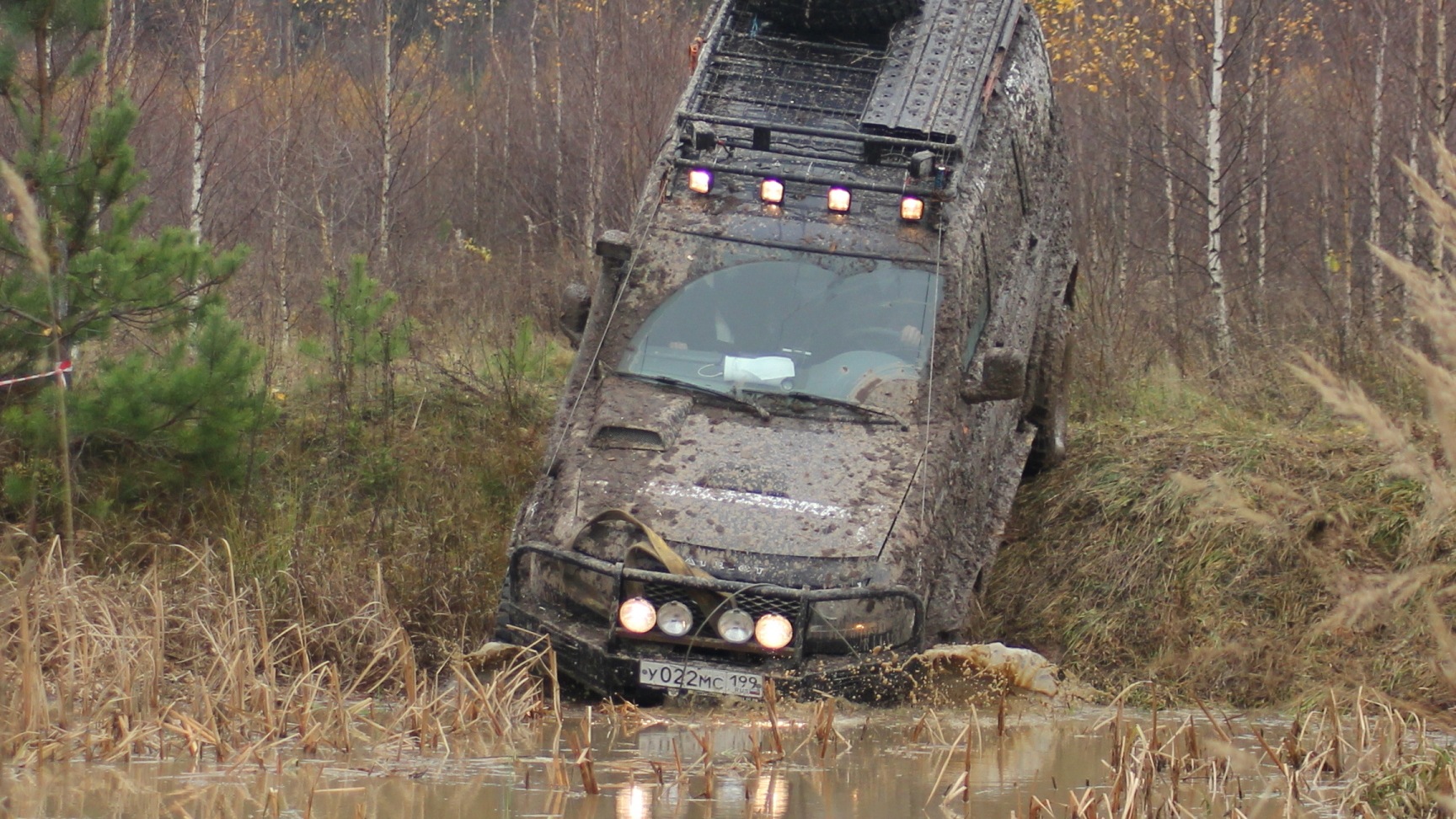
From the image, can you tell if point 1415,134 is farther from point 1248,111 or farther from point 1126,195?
point 1126,195

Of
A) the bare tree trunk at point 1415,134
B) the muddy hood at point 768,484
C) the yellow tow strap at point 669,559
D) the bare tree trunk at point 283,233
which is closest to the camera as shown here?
the yellow tow strap at point 669,559

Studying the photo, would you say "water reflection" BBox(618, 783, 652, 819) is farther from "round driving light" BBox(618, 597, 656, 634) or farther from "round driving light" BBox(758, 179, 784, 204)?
"round driving light" BBox(758, 179, 784, 204)

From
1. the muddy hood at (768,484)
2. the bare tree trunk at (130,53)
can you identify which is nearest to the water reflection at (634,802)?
the muddy hood at (768,484)

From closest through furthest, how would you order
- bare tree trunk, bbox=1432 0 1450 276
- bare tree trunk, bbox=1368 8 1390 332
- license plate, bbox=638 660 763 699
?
license plate, bbox=638 660 763 699, bare tree trunk, bbox=1432 0 1450 276, bare tree trunk, bbox=1368 8 1390 332

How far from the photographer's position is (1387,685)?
7012mm

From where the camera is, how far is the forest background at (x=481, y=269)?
26.8 feet

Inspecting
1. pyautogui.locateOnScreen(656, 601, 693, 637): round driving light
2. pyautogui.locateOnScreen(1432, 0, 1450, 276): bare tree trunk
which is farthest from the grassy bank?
pyautogui.locateOnScreen(1432, 0, 1450, 276): bare tree trunk

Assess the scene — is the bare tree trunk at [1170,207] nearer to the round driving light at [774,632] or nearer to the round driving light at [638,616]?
the round driving light at [774,632]

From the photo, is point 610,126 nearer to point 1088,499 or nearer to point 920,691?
point 1088,499

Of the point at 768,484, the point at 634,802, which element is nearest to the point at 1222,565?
the point at 768,484

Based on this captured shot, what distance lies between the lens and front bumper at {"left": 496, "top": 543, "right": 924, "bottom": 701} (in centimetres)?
613

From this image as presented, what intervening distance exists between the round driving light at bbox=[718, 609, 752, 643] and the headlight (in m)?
0.24

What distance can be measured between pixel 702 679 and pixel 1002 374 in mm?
2096

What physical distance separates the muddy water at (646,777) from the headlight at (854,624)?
28 centimetres
